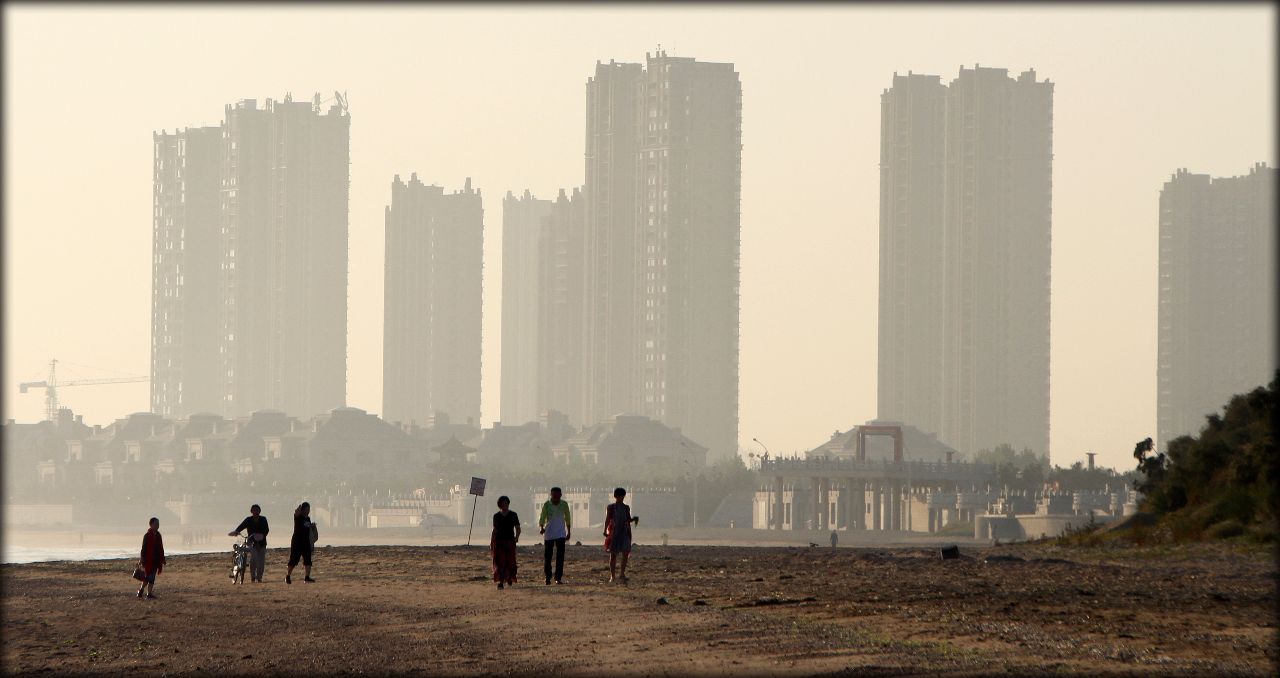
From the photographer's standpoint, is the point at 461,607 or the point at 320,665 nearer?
the point at 320,665

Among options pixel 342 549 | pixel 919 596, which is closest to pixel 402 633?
pixel 919 596

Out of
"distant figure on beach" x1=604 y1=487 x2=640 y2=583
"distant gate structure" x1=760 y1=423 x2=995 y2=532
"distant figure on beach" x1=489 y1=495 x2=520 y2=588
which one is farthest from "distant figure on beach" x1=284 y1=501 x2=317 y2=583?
"distant gate structure" x1=760 y1=423 x2=995 y2=532

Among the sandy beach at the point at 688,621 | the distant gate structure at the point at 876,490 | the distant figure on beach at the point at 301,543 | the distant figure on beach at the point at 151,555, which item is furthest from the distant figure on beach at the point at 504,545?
the distant gate structure at the point at 876,490

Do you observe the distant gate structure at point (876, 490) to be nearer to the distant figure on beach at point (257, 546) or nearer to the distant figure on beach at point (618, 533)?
the distant figure on beach at point (257, 546)

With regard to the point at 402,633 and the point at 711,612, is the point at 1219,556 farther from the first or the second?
the point at 402,633

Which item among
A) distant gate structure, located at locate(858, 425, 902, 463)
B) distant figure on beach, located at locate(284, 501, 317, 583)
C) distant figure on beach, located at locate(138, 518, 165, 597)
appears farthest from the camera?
distant gate structure, located at locate(858, 425, 902, 463)

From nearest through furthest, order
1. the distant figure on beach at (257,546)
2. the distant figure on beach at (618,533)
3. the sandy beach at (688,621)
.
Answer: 1. the sandy beach at (688,621)
2. the distant figure on beach at (618,533)
3. the distant figure on beach at (257,546)

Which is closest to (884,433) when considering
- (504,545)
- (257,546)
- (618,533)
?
(257,546)

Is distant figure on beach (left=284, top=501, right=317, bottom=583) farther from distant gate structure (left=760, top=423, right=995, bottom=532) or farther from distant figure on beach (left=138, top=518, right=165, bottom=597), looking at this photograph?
distant gate structure (left=760, top=423, right=995, bottom=532)

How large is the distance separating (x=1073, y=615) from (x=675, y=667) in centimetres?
698

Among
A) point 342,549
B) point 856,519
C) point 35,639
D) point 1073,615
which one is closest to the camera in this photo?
point 1073,615

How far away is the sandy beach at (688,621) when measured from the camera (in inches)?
813

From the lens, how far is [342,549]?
5300cm

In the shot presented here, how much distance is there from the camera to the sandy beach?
67.8 ft
